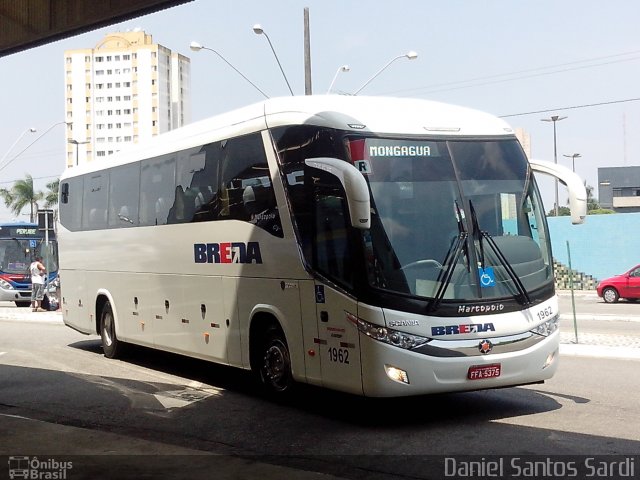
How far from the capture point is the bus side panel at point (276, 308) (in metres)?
9.31

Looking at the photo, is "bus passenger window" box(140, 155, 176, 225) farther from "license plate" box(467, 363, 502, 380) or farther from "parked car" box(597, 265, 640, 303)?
"parked car" box(597, 265, 640, 303)

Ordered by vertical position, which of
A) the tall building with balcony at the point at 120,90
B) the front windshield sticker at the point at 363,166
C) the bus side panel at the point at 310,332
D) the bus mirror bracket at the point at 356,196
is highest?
the tall building with balcony at the point at 120,90

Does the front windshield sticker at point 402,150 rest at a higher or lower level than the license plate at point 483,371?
higher

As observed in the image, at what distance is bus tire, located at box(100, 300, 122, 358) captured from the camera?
48.8ft

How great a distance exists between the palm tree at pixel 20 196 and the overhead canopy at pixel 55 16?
212 feet

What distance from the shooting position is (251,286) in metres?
10.2

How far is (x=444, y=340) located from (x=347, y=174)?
1907mm

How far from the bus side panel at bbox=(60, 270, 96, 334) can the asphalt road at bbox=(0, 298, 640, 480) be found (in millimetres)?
2853

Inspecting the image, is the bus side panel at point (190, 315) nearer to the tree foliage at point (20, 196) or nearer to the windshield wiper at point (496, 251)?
the windshield wiper at point (496, 251)

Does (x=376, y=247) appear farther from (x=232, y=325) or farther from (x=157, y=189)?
(x=157, y=189)

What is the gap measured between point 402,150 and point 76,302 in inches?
393

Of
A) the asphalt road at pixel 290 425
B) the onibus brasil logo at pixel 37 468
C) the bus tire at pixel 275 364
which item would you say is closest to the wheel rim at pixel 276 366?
the bus tire at pixel 275 364

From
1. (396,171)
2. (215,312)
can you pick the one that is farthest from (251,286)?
(396,171)

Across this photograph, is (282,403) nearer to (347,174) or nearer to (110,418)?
(110,418)
